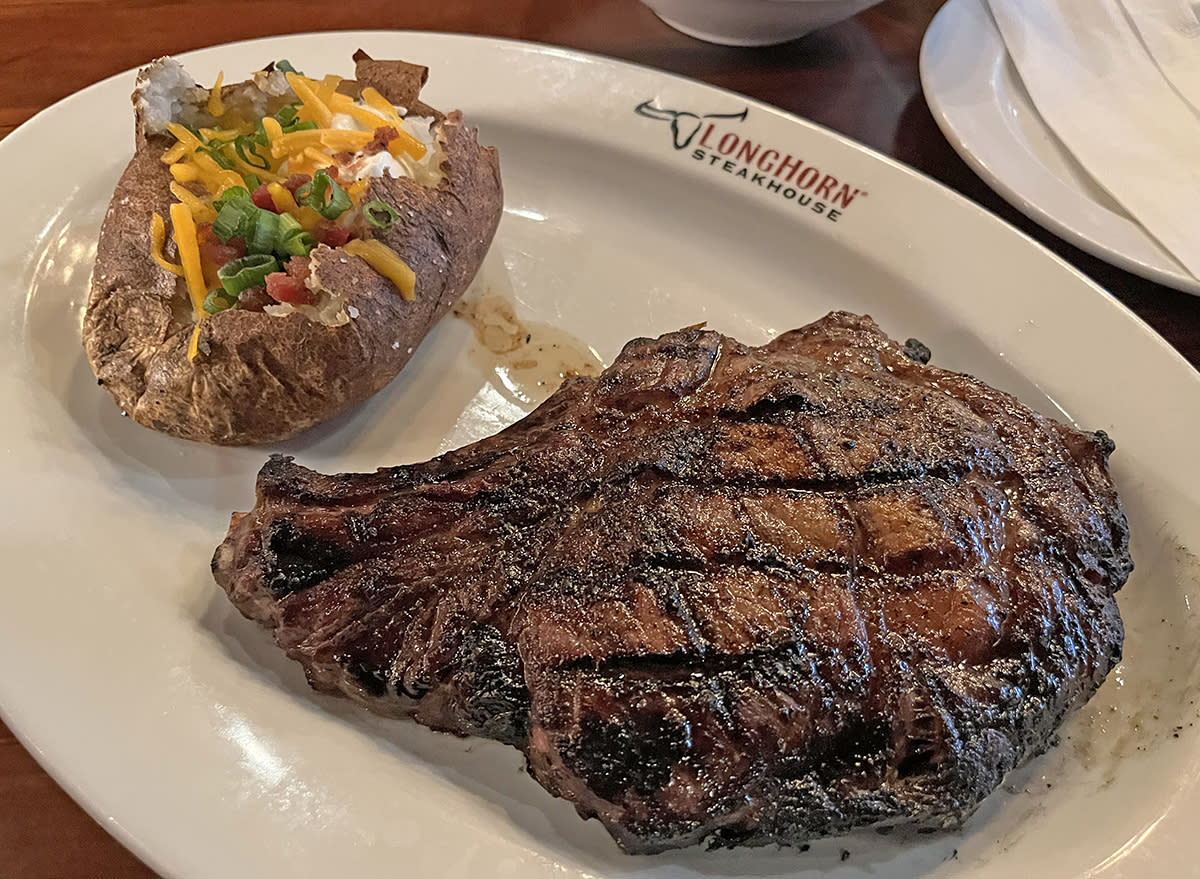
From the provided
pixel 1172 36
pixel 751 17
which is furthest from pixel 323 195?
pixel 1172 36

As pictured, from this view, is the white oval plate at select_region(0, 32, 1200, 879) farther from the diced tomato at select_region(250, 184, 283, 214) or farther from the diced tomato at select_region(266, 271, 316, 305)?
the diced tomato at select_region(250, 184, 283, 214)

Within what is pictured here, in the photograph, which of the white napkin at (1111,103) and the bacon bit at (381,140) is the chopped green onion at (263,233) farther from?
the white napkin at (1111,103)

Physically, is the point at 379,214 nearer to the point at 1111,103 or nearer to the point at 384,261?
the point at 384,261

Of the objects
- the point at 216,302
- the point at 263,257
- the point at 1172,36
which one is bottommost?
the point at 216,302

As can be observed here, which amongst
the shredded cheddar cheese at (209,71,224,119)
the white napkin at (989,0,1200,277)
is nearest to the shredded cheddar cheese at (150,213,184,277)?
the shredded cheddar cheese at (209,71,224,119)

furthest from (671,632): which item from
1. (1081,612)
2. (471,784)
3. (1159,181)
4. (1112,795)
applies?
(1159,181)

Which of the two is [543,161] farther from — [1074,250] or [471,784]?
[471,784]
